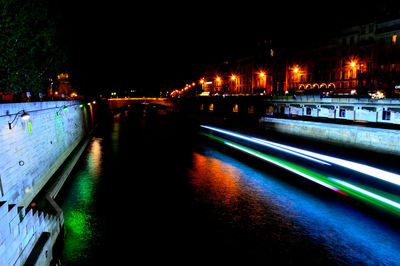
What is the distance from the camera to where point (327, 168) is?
2255cm

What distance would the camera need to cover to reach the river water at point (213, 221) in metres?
12.0

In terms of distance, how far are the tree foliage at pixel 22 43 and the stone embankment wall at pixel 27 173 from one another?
12.7ft

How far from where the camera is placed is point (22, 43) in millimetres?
24609

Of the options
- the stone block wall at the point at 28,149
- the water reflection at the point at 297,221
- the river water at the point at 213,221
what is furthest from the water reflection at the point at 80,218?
the water reflection at the point at 297,221

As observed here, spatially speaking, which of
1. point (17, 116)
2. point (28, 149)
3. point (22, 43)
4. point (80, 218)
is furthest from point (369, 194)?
point (22, 43)

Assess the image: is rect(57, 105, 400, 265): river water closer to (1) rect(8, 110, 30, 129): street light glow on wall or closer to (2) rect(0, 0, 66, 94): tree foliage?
(1) rect(8, 110, 30, 129): street light glow on wall

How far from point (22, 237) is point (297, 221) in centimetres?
1267

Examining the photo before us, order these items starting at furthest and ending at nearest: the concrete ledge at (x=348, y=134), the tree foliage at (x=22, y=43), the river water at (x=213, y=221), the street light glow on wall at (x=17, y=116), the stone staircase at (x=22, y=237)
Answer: the concrete ledge at (x=348, y=134), the tree foliage at (x=22, y=43), the street light glow on wall at (x=17, y=116), the river water at (x=213, y=221), the stone staircase at (x=22, y=237)

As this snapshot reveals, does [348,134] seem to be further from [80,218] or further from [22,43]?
[22,43]

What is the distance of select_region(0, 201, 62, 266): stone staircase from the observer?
7.44 metres

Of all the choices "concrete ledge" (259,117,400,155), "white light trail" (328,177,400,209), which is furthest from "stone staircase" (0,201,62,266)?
"concrete ledge" (259,117,400,155)

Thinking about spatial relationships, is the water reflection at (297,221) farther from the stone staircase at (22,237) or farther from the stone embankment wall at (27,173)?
the stone embankment wall at (27,173)

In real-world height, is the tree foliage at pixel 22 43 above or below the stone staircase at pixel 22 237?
above

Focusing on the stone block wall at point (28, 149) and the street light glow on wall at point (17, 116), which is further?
the street light glow on wall at point (17, 116)
